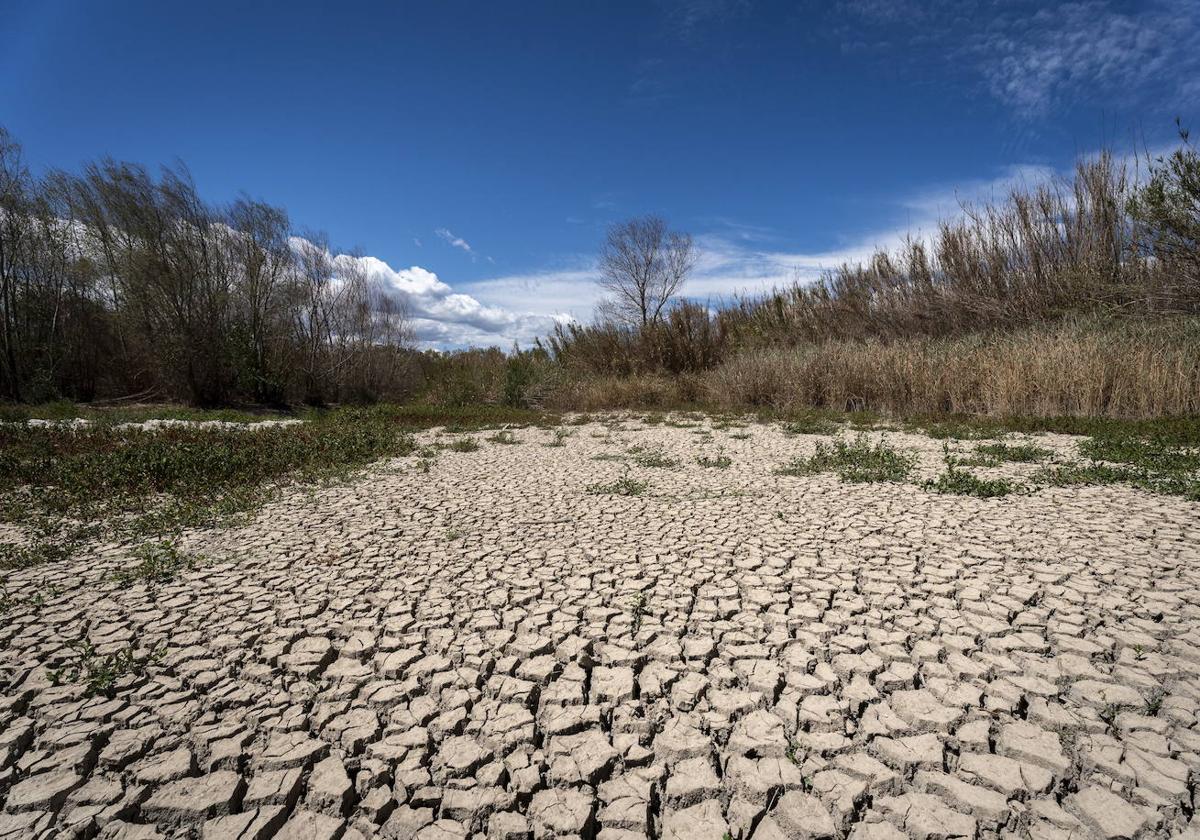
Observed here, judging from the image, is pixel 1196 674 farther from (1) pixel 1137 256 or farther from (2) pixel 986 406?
(1) pixel 1137 256

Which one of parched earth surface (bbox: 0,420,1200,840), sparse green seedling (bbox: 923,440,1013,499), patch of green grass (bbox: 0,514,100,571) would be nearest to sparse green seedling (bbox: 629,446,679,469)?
parched earth surface (bbox: 0,420,1200,840)

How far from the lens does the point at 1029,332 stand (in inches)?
476

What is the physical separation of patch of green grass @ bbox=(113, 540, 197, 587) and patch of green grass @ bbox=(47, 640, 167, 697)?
894mm

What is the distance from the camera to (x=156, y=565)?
3816 mm

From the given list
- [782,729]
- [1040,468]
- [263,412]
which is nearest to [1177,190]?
[1040,468]

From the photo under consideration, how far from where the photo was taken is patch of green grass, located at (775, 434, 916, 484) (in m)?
6.00

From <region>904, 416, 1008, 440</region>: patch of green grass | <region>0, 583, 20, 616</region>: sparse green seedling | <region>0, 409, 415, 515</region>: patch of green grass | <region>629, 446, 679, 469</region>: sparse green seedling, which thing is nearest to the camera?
<region>0, 583, 20, 616</region>: sparse green seedling

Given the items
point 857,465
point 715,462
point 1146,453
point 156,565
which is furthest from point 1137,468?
point 156,565

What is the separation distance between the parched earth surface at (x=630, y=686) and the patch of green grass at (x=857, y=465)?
1.55 metres

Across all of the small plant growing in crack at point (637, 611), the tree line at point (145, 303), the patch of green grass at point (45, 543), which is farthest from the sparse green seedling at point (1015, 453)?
the tree line at point (145, 303)

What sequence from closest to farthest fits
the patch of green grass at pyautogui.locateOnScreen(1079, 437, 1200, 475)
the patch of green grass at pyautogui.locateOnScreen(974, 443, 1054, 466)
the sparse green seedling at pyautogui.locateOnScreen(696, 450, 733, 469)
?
the patch of green grass at pyautogui.locateOnScreen(1079, 437, 1200, 475) < the patch of green grass at pyautogui.locateOnScreen(974, 443, 1054, 466) < the sparse green seedling at pyautogui.locateOnScreen(696, 450, 733, 469)

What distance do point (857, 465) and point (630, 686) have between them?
5180 millimetres

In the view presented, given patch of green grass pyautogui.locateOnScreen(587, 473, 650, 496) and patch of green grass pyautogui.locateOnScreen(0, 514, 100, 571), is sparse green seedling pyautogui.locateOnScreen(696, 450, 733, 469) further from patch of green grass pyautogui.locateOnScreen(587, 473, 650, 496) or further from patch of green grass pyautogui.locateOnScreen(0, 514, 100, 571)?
patch of green grass pyautogui.locateOnScreen(0, 514, 100, 571)

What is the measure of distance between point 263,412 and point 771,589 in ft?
57.1
